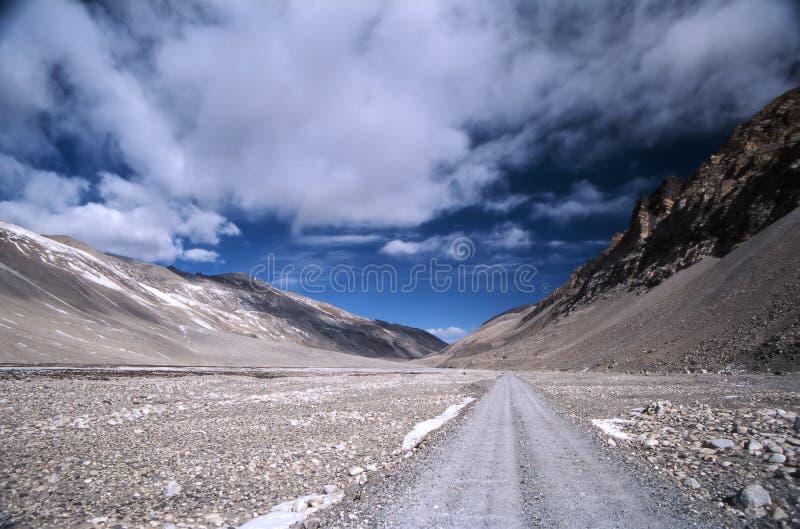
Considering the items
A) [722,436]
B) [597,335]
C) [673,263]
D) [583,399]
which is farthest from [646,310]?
[722,436]

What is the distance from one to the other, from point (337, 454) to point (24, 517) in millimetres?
5415

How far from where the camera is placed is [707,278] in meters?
56.8

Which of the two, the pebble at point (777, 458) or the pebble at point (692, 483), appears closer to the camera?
the pebble at point (692, 483)

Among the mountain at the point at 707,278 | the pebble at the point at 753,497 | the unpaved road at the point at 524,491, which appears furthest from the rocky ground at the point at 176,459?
the mountain at the point at 707,278

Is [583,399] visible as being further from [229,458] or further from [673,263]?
[673,263]

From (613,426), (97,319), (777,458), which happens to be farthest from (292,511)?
(97,319)

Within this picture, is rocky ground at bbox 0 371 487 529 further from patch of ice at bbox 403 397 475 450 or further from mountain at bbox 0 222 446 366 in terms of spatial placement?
mountain at bbox 0 222 446 366

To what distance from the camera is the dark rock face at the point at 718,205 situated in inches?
2495

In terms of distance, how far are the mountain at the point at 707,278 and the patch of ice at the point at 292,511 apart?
125ft

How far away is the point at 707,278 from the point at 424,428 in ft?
206

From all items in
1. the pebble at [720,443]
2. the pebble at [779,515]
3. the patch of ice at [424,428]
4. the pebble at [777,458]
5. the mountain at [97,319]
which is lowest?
the patch of ice at [424,428]

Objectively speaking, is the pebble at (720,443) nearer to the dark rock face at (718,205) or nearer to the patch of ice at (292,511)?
the patch of ice at (292,511)

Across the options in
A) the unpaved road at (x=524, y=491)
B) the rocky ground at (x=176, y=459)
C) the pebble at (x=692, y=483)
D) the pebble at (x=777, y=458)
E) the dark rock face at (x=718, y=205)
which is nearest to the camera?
the unpaved road at (x=524, y=491)

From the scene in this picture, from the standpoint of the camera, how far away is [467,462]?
8.09m
